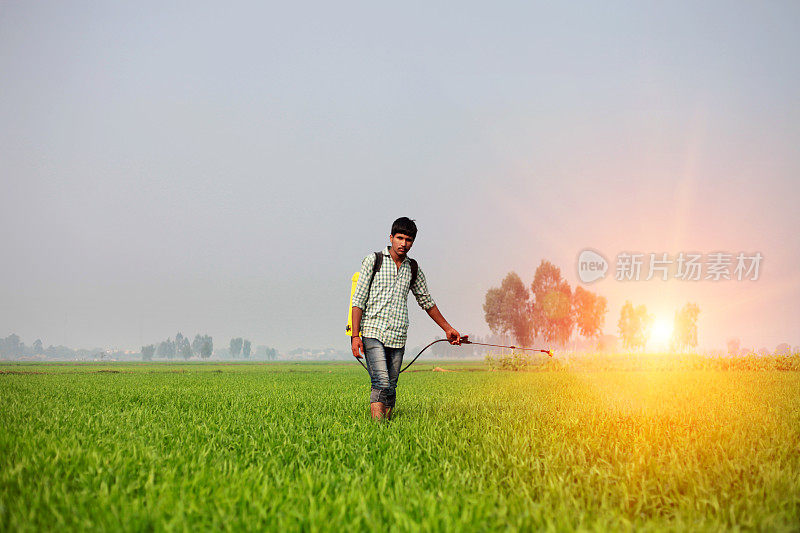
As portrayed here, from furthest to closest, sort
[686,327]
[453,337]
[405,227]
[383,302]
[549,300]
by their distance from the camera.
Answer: [686,327], [549,300], [453,337], [383,302], [405,227]

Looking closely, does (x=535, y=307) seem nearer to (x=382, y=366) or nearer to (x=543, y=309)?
(x=543, y=309)

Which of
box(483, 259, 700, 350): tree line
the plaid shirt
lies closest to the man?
the plaid shirt

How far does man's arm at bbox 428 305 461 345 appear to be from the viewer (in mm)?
7211

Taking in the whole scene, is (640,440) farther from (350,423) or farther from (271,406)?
(271,406)

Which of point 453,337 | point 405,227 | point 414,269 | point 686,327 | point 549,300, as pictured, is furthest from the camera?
point 686,327

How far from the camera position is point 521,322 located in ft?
267

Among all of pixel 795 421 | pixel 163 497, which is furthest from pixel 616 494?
pixel 795 421

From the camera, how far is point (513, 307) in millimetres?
81625

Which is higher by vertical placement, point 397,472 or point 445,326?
point 445,326

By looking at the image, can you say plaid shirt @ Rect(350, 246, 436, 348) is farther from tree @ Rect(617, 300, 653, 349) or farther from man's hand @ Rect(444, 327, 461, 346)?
tree @ Rect(617, 300, 653, 349)

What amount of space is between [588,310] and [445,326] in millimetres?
84209

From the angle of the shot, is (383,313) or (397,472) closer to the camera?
(397,472)

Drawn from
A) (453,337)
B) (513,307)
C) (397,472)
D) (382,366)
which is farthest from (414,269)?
(513,307)

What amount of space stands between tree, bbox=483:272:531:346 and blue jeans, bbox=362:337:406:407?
75.6 metres
